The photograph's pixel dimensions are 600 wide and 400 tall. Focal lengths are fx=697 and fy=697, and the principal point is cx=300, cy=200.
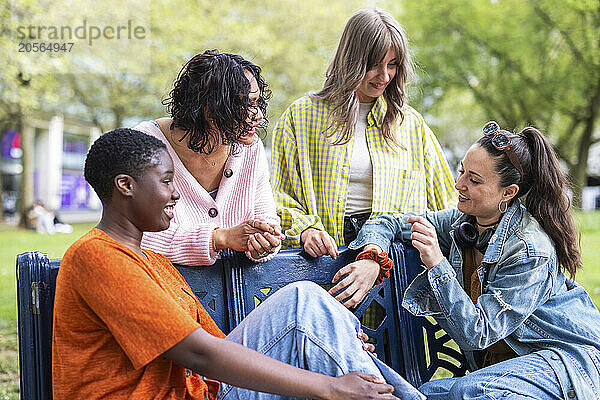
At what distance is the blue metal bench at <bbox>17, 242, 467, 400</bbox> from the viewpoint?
2338mm

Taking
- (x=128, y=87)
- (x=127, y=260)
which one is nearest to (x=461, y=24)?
(x=128, y=87)

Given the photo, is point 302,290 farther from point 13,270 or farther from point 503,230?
point 13,270

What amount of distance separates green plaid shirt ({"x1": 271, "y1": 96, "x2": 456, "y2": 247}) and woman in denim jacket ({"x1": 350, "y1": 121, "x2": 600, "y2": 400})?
0.32m

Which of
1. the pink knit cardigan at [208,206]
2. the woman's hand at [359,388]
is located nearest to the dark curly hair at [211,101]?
the pink knit cardigan at [208,206]

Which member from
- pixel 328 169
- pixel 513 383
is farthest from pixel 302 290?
pixel 328 169

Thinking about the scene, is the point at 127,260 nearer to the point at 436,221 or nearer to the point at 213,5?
the point at 436,221

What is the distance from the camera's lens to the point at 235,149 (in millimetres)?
2756

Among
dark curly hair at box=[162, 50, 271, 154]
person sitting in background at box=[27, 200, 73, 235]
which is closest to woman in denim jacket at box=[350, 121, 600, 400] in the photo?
dark curly hair at box=[162, 50, 271, 154]

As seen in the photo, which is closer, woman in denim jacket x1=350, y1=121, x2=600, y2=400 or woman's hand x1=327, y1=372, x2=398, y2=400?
woman's hand x1=327, y1=372, x2=398, y2=400

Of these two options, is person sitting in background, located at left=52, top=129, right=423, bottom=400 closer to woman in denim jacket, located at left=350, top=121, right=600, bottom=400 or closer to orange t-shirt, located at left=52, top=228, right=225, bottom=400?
orange t-shirt, located at left=52, top=228, right=225, bottom=400

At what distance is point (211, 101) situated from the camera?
2516 mm

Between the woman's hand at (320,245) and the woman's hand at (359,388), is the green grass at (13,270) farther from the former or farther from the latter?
the woman's hand at (359,388)

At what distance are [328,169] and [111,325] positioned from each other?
1558mm

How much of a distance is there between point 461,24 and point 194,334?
13277 millimetres
